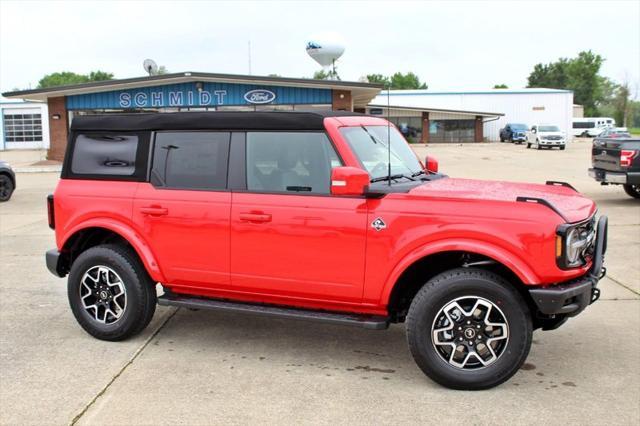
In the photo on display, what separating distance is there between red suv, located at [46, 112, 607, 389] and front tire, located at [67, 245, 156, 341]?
0.01m

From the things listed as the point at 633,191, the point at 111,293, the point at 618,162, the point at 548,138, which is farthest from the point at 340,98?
the point at 111,293

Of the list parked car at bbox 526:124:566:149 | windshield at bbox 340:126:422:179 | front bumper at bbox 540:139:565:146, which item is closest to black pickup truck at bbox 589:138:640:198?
windshield at bbox 340:126:422:179

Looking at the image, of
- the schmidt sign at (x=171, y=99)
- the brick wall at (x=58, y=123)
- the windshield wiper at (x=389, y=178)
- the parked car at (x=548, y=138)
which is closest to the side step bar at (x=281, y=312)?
the windshield wiper at (x=389, y=178)

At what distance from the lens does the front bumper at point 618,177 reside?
12.9m

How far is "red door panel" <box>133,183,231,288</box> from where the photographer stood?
15.4 feet

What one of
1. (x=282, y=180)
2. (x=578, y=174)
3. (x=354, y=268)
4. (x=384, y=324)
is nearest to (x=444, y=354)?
(x=384, y=324)

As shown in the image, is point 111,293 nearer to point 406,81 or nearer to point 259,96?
point 259,96

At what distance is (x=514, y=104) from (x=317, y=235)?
64.5m

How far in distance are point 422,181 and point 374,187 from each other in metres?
0.71

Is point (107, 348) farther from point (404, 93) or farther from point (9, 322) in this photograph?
point (404, 93)

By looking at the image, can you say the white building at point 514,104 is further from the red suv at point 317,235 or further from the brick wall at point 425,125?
the red suv at point 317,235

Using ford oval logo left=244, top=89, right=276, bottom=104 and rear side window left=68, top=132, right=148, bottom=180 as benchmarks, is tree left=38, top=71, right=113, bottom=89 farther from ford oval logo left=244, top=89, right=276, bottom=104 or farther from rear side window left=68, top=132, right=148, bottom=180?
rear side window left=68, top=132, right=148, bottom=180

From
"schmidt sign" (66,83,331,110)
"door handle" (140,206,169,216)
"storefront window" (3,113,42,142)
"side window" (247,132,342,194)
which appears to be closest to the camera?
"side window" (247,132,342,194)

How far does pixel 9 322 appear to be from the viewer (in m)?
5.69
